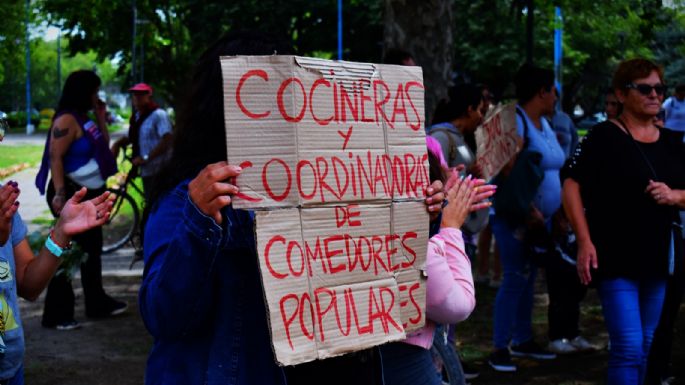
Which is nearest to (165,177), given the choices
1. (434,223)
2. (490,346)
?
(434,223)

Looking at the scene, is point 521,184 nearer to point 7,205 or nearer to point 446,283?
point 446,283

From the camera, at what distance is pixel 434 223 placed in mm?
2916

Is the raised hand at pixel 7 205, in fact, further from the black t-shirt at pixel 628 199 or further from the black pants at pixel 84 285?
the black pants at pixel 84 285

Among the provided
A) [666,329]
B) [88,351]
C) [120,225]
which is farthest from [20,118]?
[666,329]

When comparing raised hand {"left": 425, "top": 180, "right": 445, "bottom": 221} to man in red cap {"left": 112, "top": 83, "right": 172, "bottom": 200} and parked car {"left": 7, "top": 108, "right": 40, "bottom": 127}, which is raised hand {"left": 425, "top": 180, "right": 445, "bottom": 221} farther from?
parked car {"left": 7, "top": 108, "right": 40, "bottom": 127}

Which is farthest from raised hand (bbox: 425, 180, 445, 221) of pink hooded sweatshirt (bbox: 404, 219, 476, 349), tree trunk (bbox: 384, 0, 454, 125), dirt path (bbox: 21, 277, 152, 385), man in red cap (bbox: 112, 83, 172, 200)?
man in red cap (bbox: 112, 83, 172, 200)

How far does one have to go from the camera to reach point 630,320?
4371 millimetres

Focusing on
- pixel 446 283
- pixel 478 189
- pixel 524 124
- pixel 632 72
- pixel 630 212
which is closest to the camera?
pixel 446 283

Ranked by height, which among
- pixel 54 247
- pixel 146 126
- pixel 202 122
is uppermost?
pixel 202 122

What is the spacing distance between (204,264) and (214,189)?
0.20 metres

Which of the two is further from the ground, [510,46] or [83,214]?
[510,46]

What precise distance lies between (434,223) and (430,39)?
594 centimetres

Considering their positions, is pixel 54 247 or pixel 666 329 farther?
pixel 666 329

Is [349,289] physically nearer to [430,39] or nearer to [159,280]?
[159,280]
